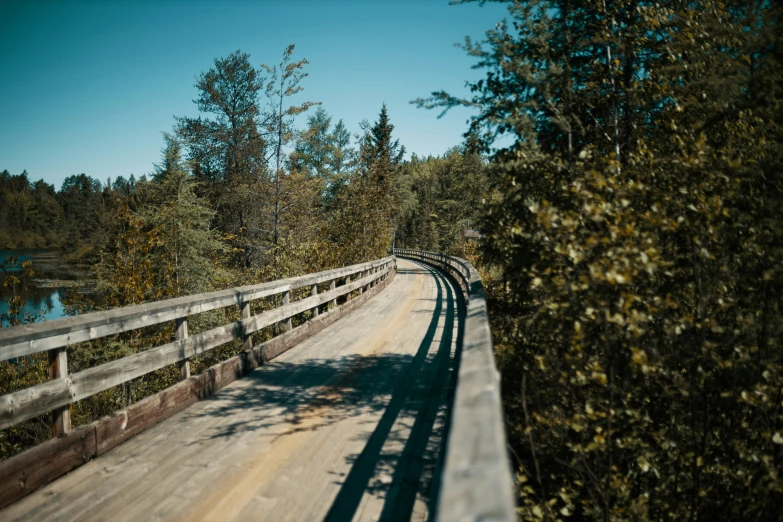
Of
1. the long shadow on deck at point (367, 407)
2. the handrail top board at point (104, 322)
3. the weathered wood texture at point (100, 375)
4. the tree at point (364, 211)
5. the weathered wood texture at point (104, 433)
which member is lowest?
the long shadow on deck at point (367, 407)

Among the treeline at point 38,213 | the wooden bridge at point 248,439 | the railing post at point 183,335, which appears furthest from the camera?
the treeline at point 38,213

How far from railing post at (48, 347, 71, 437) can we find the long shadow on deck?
3.68ft

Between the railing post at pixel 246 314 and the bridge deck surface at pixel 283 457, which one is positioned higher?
the railing post at pixel 246 314

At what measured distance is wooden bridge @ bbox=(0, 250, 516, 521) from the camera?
193 cm

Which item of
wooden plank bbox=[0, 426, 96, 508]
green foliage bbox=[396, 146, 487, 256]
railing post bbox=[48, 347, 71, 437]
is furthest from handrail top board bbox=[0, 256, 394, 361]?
green foliage bbox=[396, 146, 487, 256]

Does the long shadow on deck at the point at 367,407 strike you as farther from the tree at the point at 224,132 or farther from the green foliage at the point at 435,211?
the green foliage at the point at 435,211

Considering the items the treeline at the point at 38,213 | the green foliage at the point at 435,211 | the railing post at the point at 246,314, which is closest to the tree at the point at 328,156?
the green foliage at the point at 435,211

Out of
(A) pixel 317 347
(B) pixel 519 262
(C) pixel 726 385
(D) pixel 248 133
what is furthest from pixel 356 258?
(C) pixel 726 385

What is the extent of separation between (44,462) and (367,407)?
3.00m

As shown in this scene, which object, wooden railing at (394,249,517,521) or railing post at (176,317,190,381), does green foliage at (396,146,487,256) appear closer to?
railing post at (176,317,190,381)

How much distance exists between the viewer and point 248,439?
4184 millimetres

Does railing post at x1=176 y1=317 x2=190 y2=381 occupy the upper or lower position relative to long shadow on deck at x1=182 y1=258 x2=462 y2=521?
upper

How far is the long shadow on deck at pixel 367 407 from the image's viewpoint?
3.40 metres

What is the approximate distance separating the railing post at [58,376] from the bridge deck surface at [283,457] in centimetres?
38
